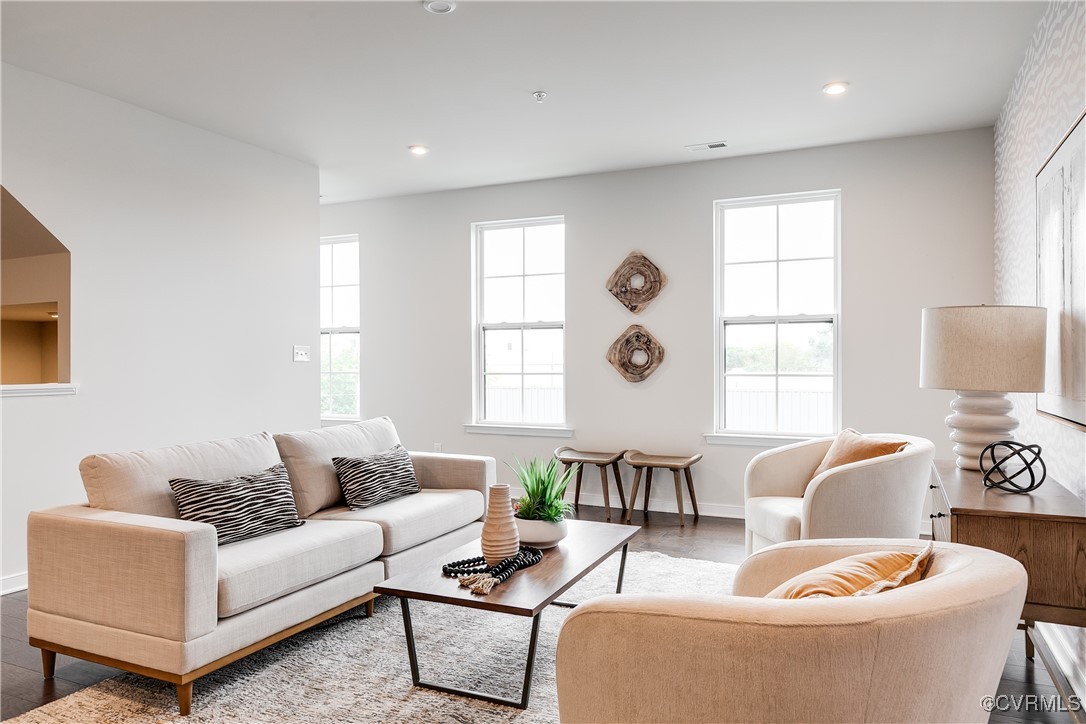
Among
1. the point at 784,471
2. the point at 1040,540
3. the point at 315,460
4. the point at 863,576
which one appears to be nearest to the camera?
the point at 863,576

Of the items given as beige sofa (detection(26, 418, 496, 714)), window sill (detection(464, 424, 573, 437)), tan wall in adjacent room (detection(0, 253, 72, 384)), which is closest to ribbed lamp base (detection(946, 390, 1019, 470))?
beige sofa (detection(26, 418, 496, 714))

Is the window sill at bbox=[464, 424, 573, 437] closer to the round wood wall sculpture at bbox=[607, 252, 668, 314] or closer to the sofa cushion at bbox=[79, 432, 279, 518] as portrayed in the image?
the round wood wall sculpture at bbox=[607, 252, 668, 314]

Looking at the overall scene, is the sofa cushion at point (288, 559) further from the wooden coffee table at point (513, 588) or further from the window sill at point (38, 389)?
the window sill at point (38, 389)

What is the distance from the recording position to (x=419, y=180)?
5.89 meters

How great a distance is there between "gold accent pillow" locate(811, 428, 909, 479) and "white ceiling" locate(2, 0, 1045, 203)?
1844mm

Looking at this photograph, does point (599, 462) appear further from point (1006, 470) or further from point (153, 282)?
point (153, 282)

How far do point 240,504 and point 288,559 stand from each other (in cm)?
37

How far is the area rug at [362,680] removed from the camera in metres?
2.26

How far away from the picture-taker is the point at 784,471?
3.60 metres

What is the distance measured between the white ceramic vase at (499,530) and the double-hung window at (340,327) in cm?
441

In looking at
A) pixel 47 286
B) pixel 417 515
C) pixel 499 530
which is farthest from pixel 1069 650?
pixel 47 286

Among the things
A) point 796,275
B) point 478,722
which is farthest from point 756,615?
point 796,275

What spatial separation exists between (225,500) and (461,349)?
3.57 metres

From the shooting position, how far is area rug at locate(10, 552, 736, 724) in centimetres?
226
